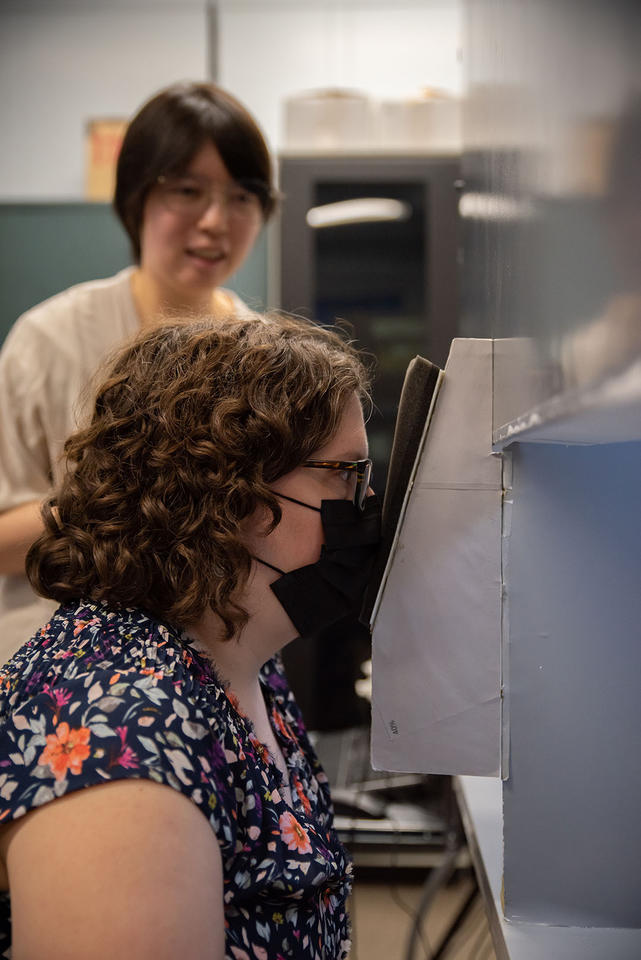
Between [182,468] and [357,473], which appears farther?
[357,473]

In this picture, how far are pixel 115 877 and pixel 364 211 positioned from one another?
8.14ft

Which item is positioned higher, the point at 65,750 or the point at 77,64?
the point at 77,64

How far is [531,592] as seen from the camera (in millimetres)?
978

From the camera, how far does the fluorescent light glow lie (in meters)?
2.90

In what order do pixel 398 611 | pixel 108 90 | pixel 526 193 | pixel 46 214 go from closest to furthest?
pixel 526 193 < pixel 398 611 < pixel 46 214 < pixel 108 90

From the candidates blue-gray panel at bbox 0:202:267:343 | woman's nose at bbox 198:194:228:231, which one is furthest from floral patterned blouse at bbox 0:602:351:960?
blue-gray panel at bbox 0:202:267:343

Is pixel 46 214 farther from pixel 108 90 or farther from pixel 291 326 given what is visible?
pixel 291 326

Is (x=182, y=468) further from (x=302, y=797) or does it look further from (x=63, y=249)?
(x=63, y=249)

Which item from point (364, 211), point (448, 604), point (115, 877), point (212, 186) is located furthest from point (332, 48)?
point (115, 877)

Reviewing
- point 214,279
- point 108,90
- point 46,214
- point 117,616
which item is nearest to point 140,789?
point 117,616

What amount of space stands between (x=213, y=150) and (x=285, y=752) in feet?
3.19

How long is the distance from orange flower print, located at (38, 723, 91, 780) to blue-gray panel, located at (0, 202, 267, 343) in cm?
226

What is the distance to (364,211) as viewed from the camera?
2.92 m

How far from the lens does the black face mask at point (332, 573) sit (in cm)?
105
